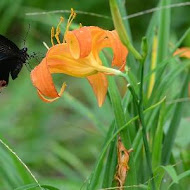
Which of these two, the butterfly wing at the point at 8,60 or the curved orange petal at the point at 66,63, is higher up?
the butterfly wing at the point at 8,60

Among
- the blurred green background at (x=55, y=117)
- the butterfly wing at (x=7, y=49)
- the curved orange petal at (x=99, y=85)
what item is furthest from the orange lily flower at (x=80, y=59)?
the blurred green background at (x=55, y=117)

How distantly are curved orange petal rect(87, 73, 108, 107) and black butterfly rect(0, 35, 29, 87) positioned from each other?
0.36 meters

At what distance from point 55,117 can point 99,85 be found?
2672 mm

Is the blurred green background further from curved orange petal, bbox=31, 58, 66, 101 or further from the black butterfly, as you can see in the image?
curved orange petal, bbox=31, 58, 66, 101

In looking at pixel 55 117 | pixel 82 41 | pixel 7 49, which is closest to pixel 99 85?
pixel 82 41

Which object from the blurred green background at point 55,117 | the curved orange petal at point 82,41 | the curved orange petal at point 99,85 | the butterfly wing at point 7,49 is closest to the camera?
the curved orange petal at point 82,41

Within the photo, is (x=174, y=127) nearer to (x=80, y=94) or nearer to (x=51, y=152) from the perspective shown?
(x=51, y=152)

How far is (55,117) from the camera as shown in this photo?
15.3 feet

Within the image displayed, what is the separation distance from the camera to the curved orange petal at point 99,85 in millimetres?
2021

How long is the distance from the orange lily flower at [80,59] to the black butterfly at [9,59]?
348mm

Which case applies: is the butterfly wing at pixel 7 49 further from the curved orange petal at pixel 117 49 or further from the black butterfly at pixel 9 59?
the curved orange petal at pixel 117 49

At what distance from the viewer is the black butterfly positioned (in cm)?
229

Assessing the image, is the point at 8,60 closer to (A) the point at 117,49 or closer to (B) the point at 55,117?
(A) the point at 117,49

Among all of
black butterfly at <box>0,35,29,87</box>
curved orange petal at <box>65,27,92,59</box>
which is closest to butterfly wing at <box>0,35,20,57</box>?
black butterfly at <box>0,35,29,87</box>
